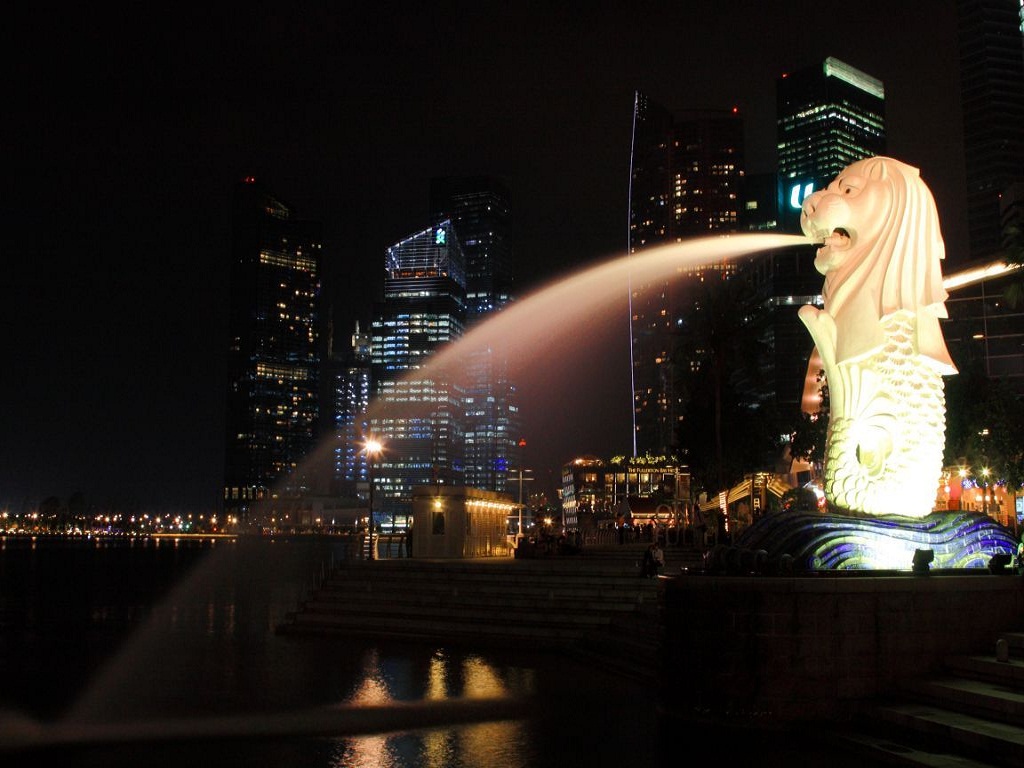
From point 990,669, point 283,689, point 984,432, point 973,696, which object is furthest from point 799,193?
point 973,696

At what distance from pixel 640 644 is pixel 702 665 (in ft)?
18.8

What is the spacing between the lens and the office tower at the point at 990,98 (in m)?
192

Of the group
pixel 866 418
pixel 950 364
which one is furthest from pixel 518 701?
pixel 950 364

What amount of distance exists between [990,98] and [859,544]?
205 metres

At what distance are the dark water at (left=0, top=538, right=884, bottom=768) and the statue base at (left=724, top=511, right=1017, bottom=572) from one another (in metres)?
2.99

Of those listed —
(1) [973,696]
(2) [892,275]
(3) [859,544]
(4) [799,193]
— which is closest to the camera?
(1) [973,696]

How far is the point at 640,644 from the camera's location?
21.2 meters

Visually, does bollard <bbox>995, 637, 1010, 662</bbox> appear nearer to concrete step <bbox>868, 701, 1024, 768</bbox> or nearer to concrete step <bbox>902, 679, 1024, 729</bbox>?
concrete step <bbox>902, 679, 1024, 729</bbox>

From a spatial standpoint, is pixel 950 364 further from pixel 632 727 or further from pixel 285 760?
pixel 285 760

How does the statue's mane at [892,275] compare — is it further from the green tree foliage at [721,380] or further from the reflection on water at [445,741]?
the green tree foliage at [721,380]

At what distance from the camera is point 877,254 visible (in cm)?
2006

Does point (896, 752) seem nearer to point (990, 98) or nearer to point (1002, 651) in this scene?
point (1002, 651)

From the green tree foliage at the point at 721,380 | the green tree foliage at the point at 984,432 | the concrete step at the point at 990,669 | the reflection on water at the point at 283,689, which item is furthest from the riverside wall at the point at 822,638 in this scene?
the green tree foliage at the point at 721,380

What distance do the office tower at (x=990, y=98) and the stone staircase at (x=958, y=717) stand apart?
194683mm
